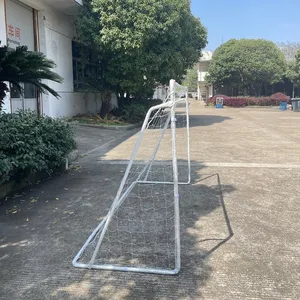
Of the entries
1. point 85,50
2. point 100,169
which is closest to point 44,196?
point 100,169

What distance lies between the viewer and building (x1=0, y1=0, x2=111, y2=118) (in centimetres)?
1059

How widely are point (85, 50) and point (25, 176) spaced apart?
10691 millimetres

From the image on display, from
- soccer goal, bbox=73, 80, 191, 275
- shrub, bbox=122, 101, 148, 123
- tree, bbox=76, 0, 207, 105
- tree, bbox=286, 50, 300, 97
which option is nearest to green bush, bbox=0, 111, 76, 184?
soccer goal, bbox=73, 80, 191, 275

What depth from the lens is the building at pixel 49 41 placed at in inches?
417

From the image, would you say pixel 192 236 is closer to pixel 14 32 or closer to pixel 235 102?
pixel 14 32

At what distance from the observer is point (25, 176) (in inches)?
222

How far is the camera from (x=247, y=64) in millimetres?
33562

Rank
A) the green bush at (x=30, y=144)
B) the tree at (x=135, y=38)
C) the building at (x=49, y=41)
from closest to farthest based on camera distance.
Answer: the green bush at (x=30, y=144), the building at (x=49, y=41), the tree at (x=135, y=38)

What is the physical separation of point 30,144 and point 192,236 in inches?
121

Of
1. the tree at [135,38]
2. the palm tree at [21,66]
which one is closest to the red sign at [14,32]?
the tree at [135,38]

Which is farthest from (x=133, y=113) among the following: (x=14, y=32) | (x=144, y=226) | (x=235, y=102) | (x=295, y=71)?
(x=295, y=71)

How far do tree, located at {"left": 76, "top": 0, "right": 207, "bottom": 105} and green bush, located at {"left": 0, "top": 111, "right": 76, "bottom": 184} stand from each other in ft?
23.1

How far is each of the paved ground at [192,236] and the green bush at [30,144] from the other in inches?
15.7

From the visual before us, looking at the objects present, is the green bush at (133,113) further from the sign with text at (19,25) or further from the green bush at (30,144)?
the green bush at (30,144)
